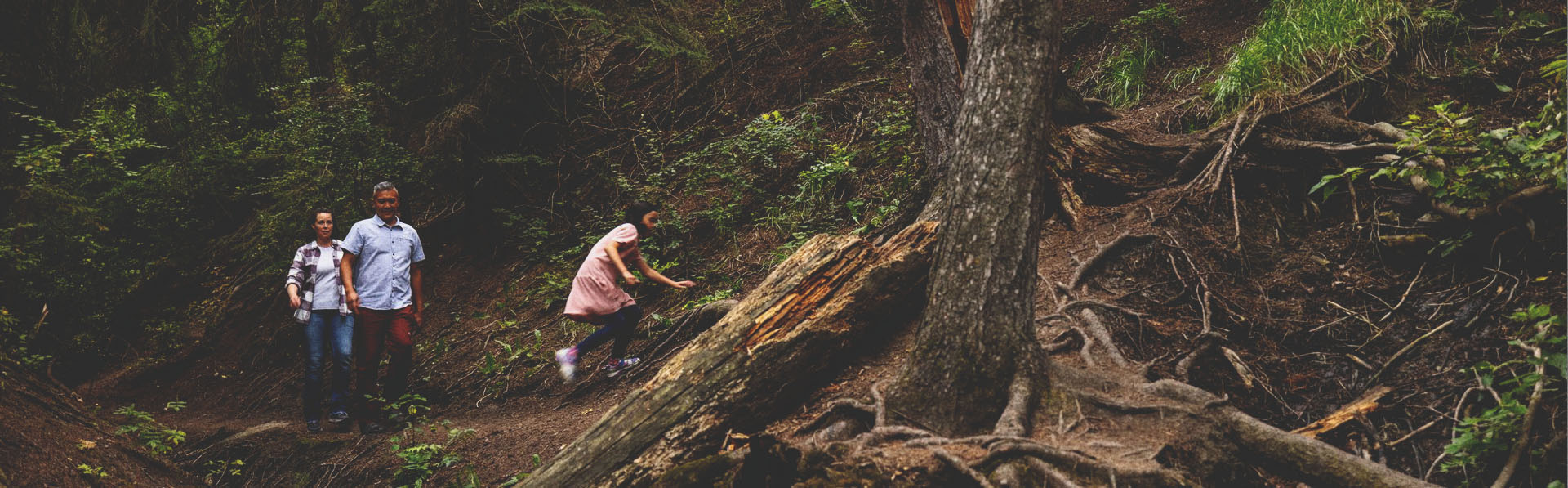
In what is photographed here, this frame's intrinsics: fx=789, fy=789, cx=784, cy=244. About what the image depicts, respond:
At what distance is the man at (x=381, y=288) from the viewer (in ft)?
21.6

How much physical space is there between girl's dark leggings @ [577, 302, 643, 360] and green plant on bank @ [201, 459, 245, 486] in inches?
116

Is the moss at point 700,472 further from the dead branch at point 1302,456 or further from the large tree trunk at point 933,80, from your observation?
the large tree trunk at point 933,80

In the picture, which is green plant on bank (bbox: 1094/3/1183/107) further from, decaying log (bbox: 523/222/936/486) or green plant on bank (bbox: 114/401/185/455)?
green plant on bank (bbox: 114/401/185/455)

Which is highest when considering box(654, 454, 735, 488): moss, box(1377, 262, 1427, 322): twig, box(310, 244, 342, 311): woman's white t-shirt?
box(310, 244, 342, 311): woman's white t-shirt

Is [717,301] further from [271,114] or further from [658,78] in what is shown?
[271,114]

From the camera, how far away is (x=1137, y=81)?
8836 mm

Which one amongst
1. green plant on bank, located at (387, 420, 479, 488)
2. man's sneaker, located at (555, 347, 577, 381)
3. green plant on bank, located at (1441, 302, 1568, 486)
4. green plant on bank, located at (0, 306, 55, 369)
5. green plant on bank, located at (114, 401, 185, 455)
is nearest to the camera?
green plant on bank, located at (1441, 302, 1568, 486)

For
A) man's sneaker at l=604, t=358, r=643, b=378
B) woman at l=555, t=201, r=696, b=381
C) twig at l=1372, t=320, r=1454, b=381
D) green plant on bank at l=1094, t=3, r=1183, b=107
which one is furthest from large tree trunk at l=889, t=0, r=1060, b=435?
green plant on bank at l=1094, t=3, r=1183, b=107

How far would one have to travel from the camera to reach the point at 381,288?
6602mm

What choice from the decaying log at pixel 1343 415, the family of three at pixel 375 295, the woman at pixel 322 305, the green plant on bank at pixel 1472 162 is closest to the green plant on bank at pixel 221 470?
the family of three at pixel 375 295

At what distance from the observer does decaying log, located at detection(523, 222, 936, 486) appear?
14.8ft

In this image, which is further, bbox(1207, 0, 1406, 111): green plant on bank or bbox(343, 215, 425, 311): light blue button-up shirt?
bbox(343, 215, 425, 311): light blue button-up shirt

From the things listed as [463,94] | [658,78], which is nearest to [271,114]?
[463,94]

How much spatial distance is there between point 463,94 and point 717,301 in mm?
4764
